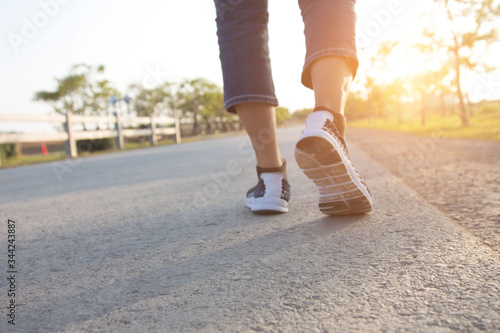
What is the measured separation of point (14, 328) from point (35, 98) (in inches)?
1228

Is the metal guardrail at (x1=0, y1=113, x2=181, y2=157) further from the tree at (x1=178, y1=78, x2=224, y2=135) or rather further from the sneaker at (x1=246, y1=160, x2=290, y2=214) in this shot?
the tree at (x1=178, y1=78, x2=224, y2=135)

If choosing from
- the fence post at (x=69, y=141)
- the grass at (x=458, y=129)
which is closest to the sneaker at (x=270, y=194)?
the grass at (x=458, y=129)

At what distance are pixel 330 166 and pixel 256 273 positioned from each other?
449 millimetres

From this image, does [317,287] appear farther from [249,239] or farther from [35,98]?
[35,98]

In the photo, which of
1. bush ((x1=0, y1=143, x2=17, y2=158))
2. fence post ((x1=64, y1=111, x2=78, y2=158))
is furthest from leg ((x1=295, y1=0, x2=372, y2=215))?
bush ((x1=0, y1=143, x2=17, y2=158))

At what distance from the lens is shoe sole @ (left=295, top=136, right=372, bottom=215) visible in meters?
1.08

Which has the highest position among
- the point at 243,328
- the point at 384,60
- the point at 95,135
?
the point at 384,60

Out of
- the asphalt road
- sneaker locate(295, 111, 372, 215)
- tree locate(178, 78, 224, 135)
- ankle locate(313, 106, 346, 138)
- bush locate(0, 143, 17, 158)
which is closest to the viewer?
the asphalt road

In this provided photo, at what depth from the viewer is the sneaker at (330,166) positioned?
107cm

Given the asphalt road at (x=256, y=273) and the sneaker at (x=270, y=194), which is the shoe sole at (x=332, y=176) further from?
the sneaker at (x=270, y=194)

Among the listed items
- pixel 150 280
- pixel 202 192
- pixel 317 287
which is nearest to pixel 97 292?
pixel 150 280

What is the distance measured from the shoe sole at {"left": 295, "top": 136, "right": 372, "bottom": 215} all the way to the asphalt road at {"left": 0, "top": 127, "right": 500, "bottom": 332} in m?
0.05

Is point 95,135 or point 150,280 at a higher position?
point 95,135

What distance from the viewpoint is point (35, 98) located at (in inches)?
1072
